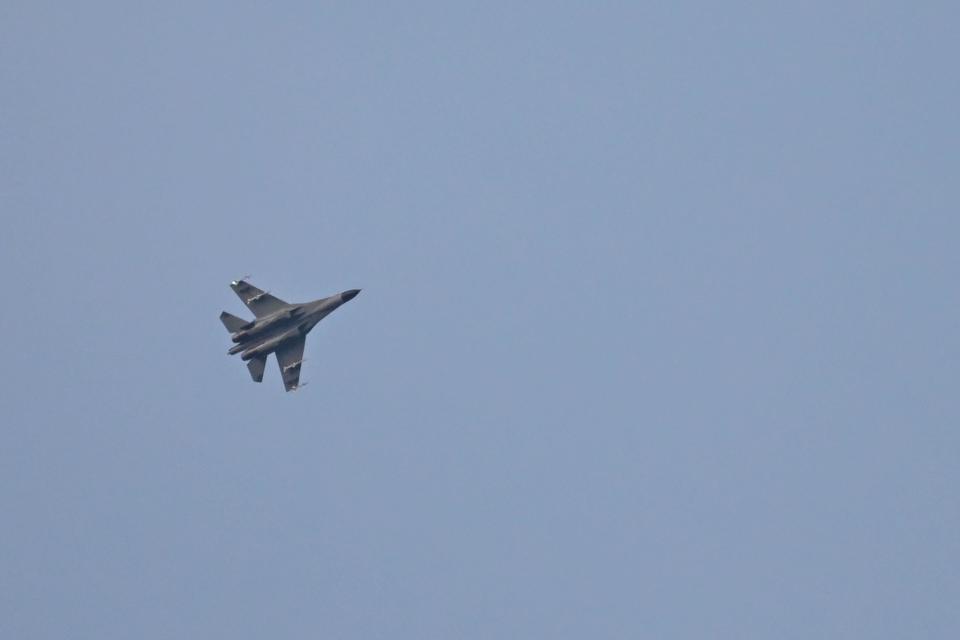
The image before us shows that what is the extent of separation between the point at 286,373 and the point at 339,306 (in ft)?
21.9

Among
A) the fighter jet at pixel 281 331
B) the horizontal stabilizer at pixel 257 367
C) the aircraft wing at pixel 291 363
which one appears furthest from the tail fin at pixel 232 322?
the aircraft wing at pixel 291 363

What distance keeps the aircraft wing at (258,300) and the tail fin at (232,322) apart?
1.25 metres

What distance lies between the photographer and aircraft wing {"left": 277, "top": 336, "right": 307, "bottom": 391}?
6619cm

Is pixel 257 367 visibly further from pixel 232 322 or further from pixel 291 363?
pixel 232 322

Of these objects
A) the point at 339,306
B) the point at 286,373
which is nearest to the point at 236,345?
the point at 286,373

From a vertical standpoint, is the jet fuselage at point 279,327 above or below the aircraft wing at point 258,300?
below

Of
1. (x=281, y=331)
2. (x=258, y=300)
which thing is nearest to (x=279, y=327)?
(x=281, y=331)

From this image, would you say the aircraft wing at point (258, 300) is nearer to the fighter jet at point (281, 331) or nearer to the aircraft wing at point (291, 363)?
the fighter jet at point (281, 331)

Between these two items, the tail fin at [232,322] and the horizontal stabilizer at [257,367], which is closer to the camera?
the horizontal stabilizer at [257,367]

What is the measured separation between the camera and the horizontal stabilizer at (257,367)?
65.9 metres

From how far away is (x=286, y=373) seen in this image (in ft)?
218

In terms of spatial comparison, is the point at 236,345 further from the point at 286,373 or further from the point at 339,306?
the point at 339,306

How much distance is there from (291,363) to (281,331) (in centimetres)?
260

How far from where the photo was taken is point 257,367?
66062 mm
